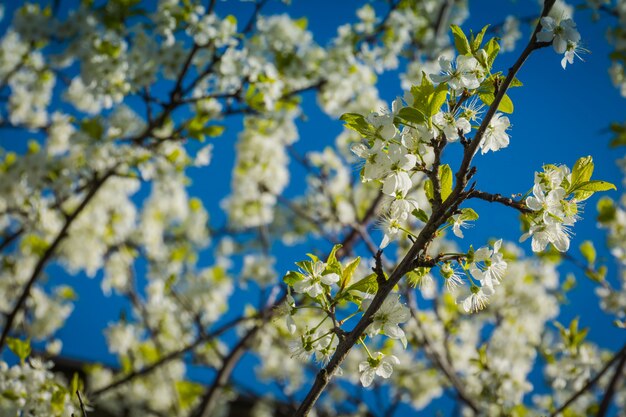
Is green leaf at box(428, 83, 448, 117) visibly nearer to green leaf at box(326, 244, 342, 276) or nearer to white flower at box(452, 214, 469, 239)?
white flower at box(452, 214, 469, 239)

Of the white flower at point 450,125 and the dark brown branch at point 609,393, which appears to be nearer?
the white flower at point 450,125

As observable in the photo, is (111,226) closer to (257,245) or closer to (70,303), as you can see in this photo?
(70,303)

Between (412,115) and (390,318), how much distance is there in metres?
0.58

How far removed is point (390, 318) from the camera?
1.37 metres

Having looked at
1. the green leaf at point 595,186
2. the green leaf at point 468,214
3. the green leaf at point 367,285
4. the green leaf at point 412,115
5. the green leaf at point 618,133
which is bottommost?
the green leaf at point 367,285

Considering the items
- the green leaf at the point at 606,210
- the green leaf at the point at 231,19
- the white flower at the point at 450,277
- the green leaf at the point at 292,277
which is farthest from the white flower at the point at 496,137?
the green leaf at the point at 606,210

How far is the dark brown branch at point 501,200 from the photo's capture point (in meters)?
1.33

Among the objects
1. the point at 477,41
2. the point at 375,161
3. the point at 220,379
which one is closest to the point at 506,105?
the point at 477,41

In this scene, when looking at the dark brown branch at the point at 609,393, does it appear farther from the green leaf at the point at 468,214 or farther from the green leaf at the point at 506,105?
the green leaf at the point at 506,105

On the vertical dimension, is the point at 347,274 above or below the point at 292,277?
above

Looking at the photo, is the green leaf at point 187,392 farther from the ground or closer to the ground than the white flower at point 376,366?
farther from the ground

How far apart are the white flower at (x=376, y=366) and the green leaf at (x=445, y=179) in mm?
518

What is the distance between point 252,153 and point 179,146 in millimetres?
1333

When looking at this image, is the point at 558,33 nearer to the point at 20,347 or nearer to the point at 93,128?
the point at 20,347
